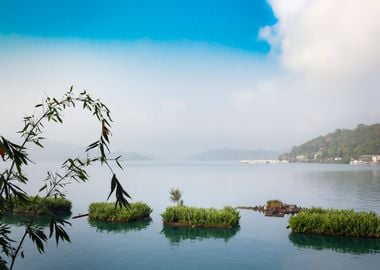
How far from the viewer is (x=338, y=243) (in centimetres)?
2745

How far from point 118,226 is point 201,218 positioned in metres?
8.02

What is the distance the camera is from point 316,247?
26375mm

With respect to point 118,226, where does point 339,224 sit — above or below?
above

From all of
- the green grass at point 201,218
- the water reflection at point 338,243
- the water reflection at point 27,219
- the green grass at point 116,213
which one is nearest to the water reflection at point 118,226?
the green grass at point 116,213

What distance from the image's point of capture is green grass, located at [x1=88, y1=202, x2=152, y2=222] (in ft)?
118

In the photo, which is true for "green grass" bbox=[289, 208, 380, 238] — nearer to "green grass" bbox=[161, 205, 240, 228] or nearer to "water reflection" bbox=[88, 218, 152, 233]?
"green grass" bbox=[161, 205, 240, 228]

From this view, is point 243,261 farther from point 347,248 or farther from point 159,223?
point 159,223

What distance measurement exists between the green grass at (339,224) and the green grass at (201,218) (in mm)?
5593

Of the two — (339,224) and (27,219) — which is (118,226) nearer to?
(27,219)

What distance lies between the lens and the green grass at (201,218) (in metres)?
33.1

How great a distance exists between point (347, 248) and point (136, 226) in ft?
61.2

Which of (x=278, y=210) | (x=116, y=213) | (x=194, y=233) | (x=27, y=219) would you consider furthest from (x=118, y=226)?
(x=278, y=210)

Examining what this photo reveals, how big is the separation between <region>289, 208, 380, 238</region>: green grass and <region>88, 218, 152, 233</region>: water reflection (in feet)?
46.7

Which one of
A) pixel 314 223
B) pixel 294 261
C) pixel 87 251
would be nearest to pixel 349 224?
pixel 314 223
